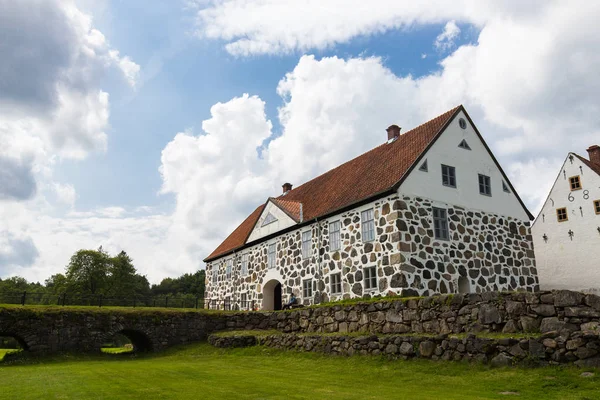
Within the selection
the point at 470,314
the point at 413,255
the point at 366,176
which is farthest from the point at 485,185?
the point at 470,314

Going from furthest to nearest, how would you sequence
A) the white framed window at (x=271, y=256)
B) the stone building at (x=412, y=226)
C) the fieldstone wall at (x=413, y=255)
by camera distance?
the white framed window at (x=271, y=256)
the stone building at (x=412, y=226)
the fieldstone wall at (x=413, y=255)

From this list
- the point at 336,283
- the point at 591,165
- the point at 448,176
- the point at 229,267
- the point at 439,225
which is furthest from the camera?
the point at 229,267

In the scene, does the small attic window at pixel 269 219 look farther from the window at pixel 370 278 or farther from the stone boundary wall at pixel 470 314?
the stone boundary wall at pixel 470 314

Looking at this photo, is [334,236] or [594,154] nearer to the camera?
[334,236]

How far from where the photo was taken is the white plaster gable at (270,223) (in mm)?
25547

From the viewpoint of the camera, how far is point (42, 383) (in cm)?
1088

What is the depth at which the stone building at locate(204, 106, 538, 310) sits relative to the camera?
18953 mm

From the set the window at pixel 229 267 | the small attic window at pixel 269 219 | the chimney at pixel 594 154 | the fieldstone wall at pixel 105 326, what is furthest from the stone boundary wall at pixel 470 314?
the chimney at pixel 594 154

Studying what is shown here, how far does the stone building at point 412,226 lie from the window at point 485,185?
0.17 feet

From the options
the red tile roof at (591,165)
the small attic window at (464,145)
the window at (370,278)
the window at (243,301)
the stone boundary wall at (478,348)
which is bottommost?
the stone boundary wall at (478,348)

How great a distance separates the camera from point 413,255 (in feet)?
60.8

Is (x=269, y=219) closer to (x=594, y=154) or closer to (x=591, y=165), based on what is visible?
(x=591, y=165)

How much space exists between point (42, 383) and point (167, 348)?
1069 cm

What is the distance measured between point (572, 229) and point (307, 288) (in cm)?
1954
